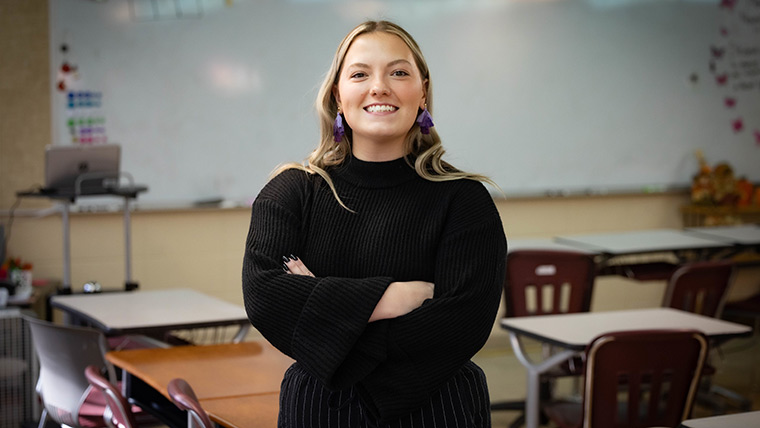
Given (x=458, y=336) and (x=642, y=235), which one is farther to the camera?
(x=642, y=235)

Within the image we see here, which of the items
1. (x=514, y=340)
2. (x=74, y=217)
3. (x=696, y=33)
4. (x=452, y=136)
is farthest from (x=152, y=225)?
(x=696, y=33)

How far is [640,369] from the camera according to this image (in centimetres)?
257

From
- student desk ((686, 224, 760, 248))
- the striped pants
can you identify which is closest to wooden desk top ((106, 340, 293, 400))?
the striped pants

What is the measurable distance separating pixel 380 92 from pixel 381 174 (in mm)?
164

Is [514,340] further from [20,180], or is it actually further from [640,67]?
[640,67]

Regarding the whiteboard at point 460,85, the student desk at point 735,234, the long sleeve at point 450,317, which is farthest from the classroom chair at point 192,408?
the student desk at point 735,234

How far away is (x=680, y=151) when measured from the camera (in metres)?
6.44

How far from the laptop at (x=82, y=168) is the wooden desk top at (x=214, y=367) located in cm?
171

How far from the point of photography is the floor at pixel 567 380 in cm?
453

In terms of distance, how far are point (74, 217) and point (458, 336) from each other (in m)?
3.94

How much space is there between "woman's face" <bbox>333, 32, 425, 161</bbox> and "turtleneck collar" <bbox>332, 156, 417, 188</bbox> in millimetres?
17

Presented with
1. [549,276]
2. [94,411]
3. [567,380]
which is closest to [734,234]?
[567,380]

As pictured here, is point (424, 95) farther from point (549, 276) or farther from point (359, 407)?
point (549, 276)

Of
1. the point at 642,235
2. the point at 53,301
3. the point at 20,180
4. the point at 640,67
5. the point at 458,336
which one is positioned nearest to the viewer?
the point at 458,336
